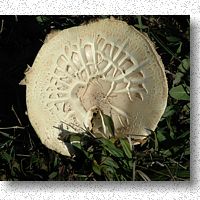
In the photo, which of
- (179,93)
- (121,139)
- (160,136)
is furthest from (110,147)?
(179,93)

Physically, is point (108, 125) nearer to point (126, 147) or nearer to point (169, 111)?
point (126, 147)

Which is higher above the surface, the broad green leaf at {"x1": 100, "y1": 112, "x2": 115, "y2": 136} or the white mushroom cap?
the white mushroom cap

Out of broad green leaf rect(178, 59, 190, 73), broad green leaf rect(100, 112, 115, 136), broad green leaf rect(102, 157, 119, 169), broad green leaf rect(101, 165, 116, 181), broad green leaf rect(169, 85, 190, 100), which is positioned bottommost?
broad green leaf rect(101, 165, 116, 181)

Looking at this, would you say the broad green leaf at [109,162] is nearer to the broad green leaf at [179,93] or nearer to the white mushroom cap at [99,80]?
the white mushroom cap at [99,80]

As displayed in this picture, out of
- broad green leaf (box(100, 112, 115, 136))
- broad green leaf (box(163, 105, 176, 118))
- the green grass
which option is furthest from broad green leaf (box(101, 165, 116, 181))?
broad green leaf (box(163, 105, 176, 118))

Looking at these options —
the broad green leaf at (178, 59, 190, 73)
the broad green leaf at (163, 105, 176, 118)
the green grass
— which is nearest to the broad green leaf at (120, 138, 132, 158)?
the green grass

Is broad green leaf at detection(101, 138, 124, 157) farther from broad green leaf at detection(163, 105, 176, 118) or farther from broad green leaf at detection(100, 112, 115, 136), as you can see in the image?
broad green leaf at detection(163, 105, 176, 118)

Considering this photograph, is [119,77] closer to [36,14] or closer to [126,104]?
[126,104]

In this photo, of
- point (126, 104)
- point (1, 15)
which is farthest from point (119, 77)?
point (1, 15)
